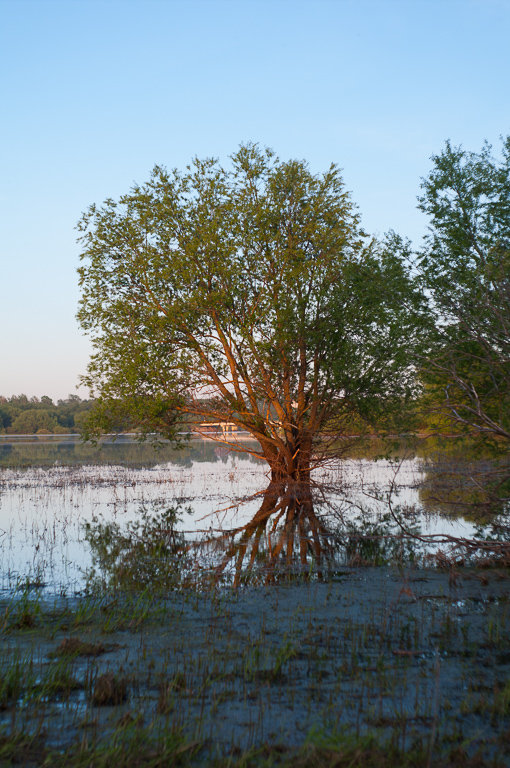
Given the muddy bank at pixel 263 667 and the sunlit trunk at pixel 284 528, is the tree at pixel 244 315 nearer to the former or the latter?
the sunlit trunk at pixel 284 528

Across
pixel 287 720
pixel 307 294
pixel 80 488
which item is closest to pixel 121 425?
pixel 80 488

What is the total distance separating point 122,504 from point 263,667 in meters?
16.2

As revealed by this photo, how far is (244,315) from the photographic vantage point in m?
23.3

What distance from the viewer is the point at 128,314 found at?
78.5 ft

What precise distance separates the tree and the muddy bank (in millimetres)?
13346

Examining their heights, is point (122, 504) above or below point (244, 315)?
below

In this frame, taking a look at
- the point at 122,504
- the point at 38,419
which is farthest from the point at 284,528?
the point at 38,419

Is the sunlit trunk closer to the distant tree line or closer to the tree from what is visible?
the tree

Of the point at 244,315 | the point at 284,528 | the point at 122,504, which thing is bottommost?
the point at 122,504

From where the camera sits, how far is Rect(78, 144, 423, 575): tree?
2247 cm

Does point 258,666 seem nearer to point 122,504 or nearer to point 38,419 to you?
point 122,504

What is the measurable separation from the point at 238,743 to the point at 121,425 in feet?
68.6

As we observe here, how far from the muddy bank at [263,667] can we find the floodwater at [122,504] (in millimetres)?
1743

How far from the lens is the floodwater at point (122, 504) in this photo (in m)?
12.1
